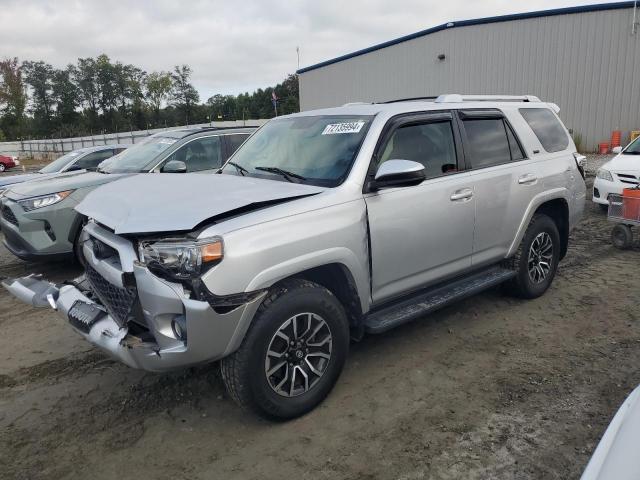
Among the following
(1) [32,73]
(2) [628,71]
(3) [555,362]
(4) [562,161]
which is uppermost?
(1) [32,73]

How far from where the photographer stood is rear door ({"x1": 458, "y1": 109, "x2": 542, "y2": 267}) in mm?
4359

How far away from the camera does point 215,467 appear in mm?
2857

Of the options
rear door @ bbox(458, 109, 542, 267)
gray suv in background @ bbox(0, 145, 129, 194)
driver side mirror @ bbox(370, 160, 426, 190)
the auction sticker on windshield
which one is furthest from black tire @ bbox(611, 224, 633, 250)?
gray suv in background @ bbox(0, 145, 129, 194)

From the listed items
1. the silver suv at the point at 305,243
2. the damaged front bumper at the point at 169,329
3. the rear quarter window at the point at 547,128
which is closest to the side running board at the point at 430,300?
the silver suv at the point at 305,243

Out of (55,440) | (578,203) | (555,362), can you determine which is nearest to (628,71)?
(578,203)

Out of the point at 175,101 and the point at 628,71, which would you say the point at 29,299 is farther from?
the point at 175,101

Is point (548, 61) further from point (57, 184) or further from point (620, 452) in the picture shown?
point (620, 452)

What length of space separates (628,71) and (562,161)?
622 inches

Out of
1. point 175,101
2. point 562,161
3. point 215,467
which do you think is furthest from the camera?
point 175,101

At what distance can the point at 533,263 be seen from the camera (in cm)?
511

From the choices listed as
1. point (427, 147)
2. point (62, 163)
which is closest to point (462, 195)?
point (427, 147)

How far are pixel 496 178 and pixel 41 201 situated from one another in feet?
17.6

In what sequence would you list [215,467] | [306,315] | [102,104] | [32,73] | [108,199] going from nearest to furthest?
[215,467], [306,315], [108,199], [32,73], [102,104]

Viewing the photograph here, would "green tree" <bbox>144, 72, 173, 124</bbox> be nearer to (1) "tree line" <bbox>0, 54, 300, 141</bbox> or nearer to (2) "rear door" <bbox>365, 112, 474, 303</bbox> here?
(1) "tree line" <bbox>0, 54, 300, 141</bbox>
